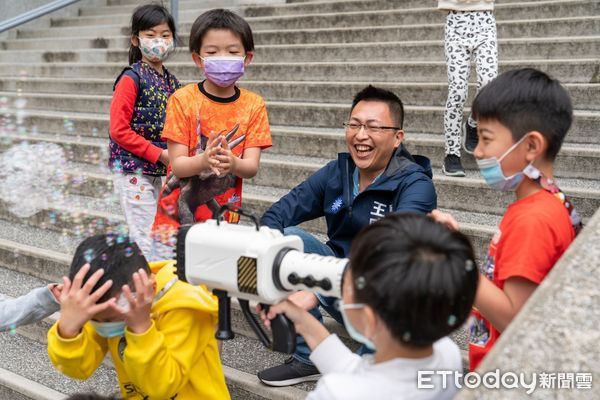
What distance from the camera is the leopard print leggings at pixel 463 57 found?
4.34 metres

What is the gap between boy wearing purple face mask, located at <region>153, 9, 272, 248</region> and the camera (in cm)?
306

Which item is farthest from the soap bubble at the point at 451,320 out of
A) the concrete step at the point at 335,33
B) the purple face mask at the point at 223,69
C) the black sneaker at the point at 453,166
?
the concrete step at the point at 335,33

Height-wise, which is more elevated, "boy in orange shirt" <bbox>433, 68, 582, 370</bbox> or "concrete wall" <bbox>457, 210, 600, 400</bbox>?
"boy in orange shirt" <bbox>433, 68, 582, 370</bbox>

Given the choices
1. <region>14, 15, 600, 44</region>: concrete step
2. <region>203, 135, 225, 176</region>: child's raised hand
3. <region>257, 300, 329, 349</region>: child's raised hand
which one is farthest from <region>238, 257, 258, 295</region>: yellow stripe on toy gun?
<region>14, 15, 600, 44</region>: concrete step

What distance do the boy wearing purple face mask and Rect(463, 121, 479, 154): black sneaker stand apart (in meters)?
1.69

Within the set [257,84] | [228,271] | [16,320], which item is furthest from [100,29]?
[228,271]

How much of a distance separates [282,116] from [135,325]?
12.5 ft

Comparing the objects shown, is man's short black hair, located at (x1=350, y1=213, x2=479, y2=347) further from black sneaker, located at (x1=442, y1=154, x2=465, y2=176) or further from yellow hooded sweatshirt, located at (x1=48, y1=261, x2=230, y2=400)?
black sneaker, located at (x1=442, y1=154, x2=465, y2=176)

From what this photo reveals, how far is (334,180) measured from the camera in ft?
10.1

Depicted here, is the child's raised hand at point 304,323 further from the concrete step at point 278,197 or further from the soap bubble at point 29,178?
the soap bubble at point 29,178

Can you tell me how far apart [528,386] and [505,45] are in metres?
4.44

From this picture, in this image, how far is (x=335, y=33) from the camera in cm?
691

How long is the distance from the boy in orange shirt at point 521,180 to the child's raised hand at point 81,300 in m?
1.00

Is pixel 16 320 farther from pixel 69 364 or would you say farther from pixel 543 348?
pixel 543 348
